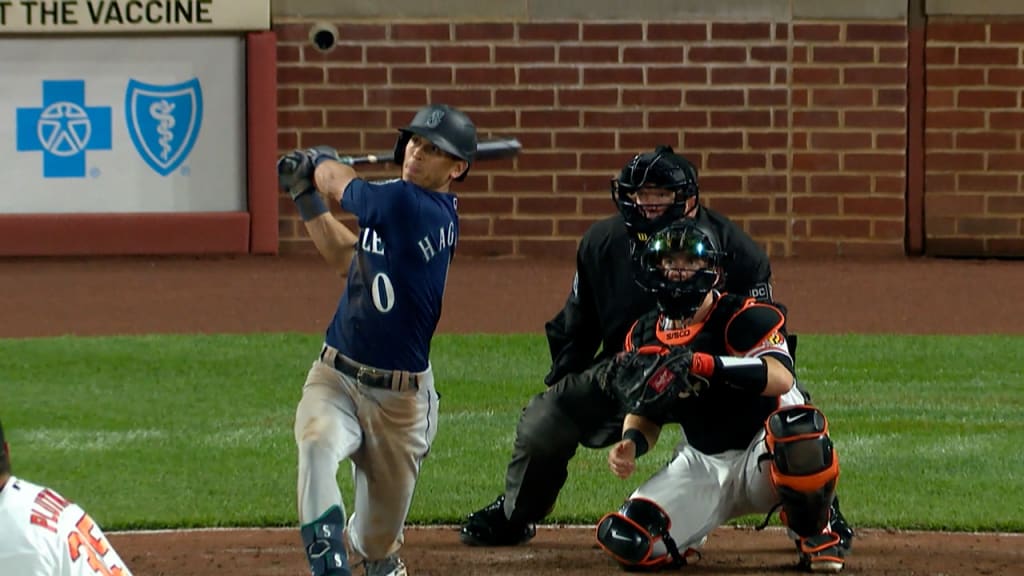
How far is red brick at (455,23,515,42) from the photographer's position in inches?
698

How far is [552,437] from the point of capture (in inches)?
288

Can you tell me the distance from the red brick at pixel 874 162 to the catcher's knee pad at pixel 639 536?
11.5m

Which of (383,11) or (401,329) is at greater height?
(383,11)

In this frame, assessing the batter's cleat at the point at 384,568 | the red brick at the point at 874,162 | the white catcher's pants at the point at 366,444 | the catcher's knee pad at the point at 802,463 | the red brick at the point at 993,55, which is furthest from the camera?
the red brick at the point at 874,162

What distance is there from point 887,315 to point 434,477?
694 cm

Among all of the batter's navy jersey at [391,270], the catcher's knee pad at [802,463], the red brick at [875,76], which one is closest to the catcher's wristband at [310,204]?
the batter's navy jersey at [391,270]

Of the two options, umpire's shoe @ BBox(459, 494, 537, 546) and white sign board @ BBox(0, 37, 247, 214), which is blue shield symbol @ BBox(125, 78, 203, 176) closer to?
white sign board @ BBox(0, 37, 247, 214)

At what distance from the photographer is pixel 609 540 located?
22.5 feet

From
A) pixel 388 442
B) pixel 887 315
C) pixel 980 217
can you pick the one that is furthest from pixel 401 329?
pixel 980 217

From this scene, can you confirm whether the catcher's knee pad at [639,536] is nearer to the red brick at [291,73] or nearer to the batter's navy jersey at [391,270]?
the batter's navy jersey at [391,270]

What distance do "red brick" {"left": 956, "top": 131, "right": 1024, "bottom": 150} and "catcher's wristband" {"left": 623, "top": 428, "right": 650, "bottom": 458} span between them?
38.9 ft

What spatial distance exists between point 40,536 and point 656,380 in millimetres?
2800

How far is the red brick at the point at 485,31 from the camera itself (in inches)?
698

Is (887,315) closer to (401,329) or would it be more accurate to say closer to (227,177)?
(227,177)
